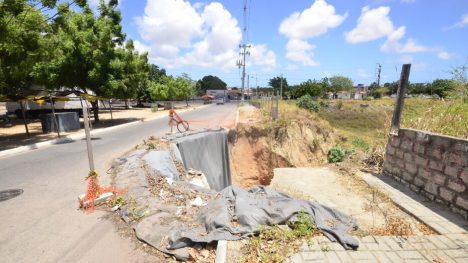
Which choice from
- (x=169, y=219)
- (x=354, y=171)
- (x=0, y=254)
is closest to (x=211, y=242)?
(x=169, y=219)

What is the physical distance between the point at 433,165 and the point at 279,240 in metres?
3.95

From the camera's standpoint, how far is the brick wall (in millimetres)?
5258

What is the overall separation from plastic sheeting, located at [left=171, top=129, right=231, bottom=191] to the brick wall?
6.54m

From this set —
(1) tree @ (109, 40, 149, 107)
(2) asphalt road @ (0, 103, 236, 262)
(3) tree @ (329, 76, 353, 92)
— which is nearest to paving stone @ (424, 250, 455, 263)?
(2) asphalt road @ (0, 103, 236, 262)

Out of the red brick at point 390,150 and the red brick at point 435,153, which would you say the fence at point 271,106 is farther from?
the red brick at point 435,153

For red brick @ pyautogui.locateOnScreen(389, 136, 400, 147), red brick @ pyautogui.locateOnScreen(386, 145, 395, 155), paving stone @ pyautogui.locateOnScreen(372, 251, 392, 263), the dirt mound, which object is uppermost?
red brick @ pyautogui.locateOnScreen(389, 136, 400, 147)

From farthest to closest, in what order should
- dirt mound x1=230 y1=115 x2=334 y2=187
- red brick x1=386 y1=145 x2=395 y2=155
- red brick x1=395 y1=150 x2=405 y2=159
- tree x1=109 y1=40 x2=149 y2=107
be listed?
tree x1=109 y1=40 x2=149 y2=107 → dirt mound x1=230 y1=115 x2=334 y2=187 → red brick x1=386 y1=145 x2=395 y2=155 → red brick x1=395 y1=150 x2=405 y2=159

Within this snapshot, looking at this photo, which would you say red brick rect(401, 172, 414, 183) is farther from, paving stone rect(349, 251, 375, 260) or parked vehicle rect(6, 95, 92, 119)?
parked vehicle rect(6, 95, 92, 119)

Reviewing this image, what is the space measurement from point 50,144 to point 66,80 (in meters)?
7.27

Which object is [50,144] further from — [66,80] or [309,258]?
[309,258]

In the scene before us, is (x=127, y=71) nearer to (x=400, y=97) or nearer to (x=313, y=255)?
(x=400, y=97)

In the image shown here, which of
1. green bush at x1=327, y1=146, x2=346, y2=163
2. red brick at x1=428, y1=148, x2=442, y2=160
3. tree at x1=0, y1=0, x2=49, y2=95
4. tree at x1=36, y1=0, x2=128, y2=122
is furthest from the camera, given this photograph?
tree at x1=36, y1=0, x2=128, y2=122

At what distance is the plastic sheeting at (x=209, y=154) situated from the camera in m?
11.1

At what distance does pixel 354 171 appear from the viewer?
26.9 feet
